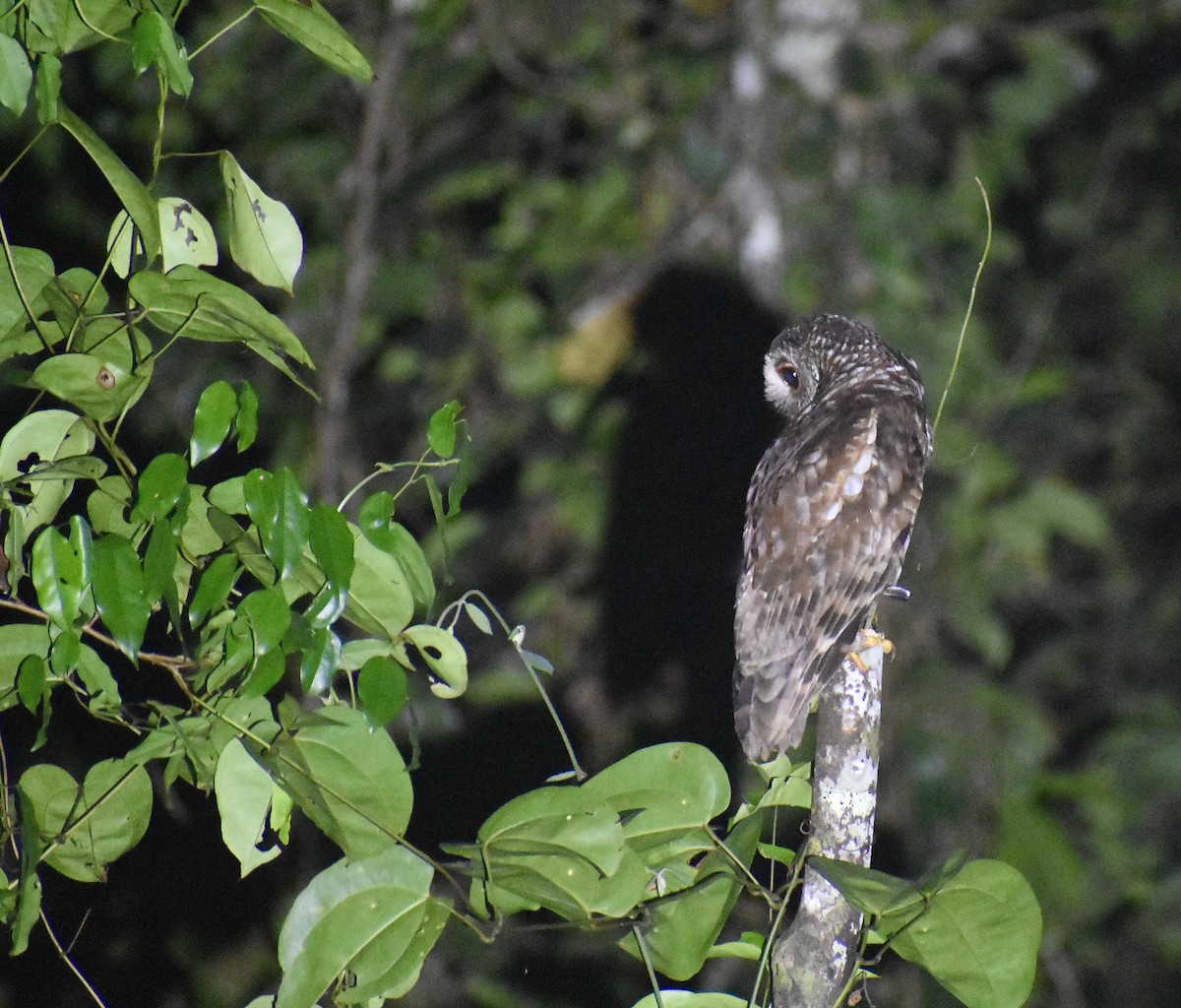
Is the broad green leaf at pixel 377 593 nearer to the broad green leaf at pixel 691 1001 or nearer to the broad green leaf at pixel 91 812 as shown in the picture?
the broad green leaf at pixel 91 812

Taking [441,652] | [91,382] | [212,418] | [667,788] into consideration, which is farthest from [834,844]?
[91,382]

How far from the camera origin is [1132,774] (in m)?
5.67

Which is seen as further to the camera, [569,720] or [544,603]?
[569,720]

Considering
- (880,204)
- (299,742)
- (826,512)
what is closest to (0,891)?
(299,742)

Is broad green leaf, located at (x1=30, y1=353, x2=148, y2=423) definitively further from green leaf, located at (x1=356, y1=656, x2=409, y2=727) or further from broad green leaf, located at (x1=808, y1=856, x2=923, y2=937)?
broad green leaf, located at (x1=808, y1=856, x2=923, y2=937)

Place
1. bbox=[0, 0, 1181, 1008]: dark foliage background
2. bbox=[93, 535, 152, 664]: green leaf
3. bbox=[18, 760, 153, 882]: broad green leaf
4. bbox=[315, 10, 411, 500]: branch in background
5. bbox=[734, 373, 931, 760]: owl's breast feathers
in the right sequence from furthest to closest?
bbox=[0, 0, 1181, 1008]: dark foliage background < bbox=[315, 10, 411, 500]: branch in background < bbox=[734, 373, 931, 760]: owl's breast feathers < bbox=[18, 760, 153, 882]: broad green leaf < bbox=[93, 535, 152, 664]: green leaf

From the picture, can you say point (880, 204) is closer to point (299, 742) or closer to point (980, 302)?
point (980, 302)

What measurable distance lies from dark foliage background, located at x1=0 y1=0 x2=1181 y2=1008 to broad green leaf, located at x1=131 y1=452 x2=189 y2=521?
9.47 feet

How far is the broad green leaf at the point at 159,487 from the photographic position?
127cm

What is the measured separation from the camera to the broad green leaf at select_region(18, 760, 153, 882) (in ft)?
4.76

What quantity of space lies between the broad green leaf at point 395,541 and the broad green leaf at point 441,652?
0.03 meters

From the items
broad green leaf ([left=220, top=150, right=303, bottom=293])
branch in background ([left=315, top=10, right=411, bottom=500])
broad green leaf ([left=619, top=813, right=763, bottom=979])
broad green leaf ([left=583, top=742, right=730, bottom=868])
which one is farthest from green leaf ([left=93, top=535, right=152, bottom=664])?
branch in background ([left=315, top=10, right=411, bottom=500])

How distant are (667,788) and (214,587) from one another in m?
0.53

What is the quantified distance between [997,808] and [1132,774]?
95cm
